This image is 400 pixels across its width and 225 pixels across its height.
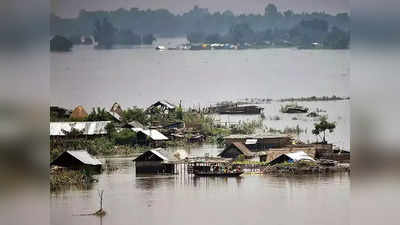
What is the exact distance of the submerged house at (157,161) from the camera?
5078mm

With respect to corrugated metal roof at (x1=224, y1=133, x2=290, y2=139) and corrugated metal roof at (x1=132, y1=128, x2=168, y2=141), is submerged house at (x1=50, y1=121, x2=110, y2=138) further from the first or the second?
corrugated metal roof at (x1=224, y1=133, x2=290, y2=139)

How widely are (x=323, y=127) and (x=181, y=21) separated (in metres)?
1.13

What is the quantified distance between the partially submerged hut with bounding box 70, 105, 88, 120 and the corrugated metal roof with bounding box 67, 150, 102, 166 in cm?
22

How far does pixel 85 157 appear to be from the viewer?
16.7 feet

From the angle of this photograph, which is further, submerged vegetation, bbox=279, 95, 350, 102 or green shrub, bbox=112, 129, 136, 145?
green shrub, bbox=112, 129, 136, 145

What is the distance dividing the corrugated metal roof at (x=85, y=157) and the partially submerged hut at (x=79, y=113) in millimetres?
222

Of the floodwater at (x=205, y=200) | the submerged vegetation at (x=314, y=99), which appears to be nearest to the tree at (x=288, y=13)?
the submerged vegetation at (x=314, y=99)

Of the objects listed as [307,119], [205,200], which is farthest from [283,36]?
[205,200]

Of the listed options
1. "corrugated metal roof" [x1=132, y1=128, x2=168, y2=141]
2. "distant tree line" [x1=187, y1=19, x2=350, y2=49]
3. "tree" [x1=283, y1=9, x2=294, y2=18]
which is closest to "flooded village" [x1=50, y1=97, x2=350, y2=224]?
"corrugated metal roof" [x1=132, y1=128, x2=168, y2=141]

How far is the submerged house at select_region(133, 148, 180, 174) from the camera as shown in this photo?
508 centimetres

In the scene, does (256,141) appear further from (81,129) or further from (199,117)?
(81,129)

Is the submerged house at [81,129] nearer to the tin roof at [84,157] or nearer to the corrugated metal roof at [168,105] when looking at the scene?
the tin roof at [84,157]
